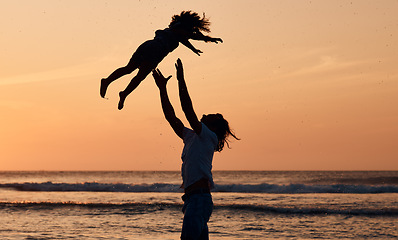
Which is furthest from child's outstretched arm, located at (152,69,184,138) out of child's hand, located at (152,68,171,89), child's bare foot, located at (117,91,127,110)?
child's bare foot, located at (117,91,127,110)

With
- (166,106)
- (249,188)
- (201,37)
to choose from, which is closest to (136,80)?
(166,106)

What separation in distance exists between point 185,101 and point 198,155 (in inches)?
17.5

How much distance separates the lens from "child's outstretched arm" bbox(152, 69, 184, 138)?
4.33 m

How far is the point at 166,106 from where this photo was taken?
14.4ft

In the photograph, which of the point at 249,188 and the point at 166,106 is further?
the point at 249,188

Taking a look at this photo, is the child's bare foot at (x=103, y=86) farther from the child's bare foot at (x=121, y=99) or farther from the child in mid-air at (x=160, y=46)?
the child's bare foot at (x=121, y=99)

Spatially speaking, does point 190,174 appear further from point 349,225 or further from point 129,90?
point 349,225

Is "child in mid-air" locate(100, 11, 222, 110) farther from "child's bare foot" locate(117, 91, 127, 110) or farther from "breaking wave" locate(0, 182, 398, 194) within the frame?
"breaking wave" locate(0, 182, 398, 194)

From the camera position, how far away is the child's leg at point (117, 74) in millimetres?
4504

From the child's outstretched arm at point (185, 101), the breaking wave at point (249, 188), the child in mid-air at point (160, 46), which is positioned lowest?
the breaking wave at point (249, 188)

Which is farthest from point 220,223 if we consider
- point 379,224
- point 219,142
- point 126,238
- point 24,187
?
point 24,187

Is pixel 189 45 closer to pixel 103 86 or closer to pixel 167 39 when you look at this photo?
pixel 167 39

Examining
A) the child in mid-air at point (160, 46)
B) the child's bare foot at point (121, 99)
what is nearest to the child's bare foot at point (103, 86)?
the child in mid-air at point (160, 46)

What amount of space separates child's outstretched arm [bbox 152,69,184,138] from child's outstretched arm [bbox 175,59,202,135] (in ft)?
1.30
